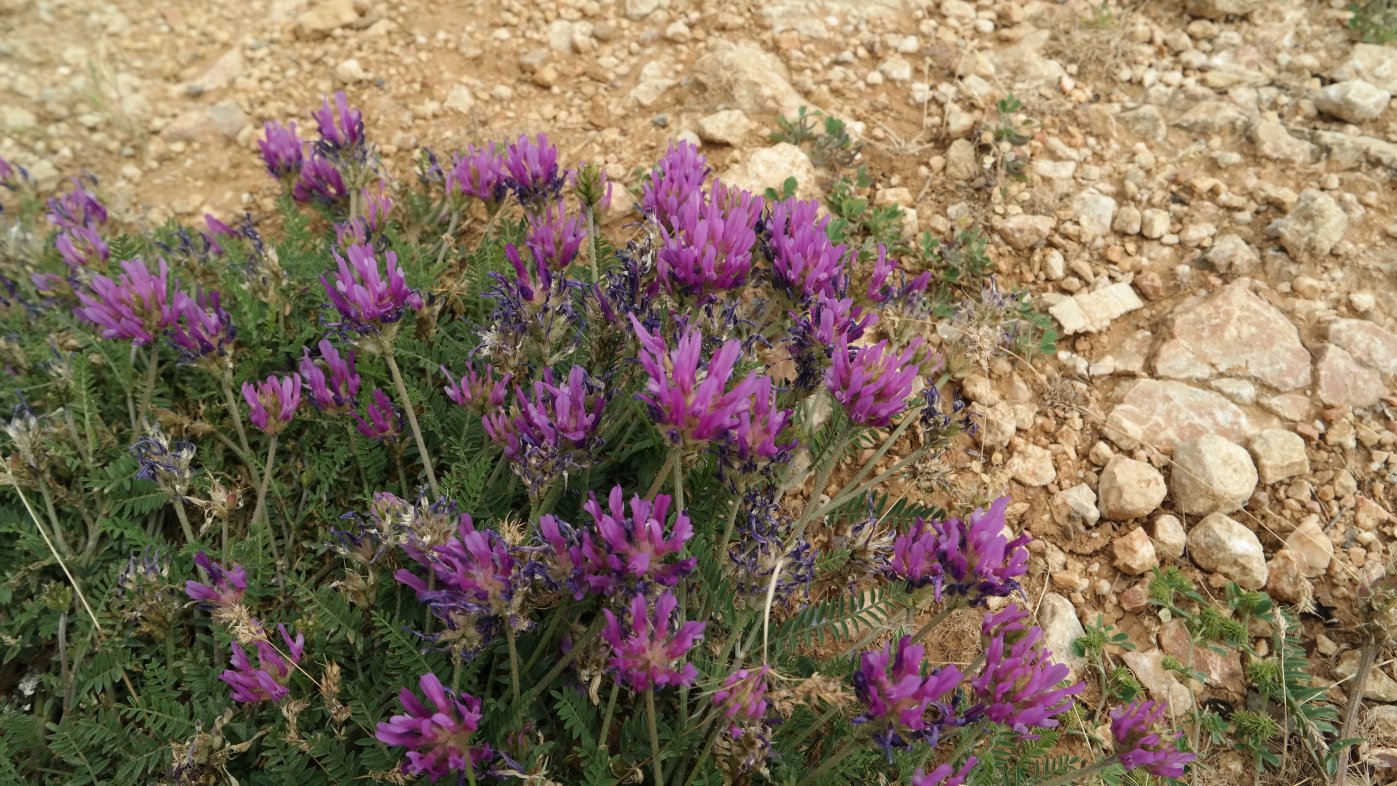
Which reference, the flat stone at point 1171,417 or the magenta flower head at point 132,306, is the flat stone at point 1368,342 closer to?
the flat stone at point 1171,417

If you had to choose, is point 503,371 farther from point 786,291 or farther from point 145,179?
point 145,179

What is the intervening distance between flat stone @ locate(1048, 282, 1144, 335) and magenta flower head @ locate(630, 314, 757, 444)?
2.47 meters

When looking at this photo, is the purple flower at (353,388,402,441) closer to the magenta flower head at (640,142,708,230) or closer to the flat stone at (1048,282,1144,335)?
the magenta flower head at (640,142,708,230)

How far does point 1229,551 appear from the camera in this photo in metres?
3.33

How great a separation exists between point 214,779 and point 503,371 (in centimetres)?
151

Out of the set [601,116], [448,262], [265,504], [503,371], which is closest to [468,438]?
[503,371]

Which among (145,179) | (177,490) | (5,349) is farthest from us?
(145,179)

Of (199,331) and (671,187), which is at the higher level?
(671,187)

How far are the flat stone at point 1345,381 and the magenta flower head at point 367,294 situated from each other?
378 cm

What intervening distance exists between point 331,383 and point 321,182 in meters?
1.40

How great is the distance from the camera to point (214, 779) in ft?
8.59

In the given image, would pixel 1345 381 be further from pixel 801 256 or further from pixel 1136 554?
pixel 801 256

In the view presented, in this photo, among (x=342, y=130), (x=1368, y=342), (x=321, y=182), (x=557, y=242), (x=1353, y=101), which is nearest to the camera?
(x=557, y=242)

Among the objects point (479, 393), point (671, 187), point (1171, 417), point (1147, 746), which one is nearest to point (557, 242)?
point (671, 187)
